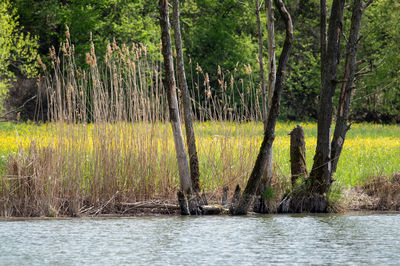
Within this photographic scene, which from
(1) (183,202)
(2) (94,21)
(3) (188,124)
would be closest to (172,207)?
(1) (183,202)

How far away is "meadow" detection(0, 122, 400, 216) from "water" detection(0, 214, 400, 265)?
62cm

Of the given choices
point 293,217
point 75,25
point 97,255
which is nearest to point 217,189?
point 293,217

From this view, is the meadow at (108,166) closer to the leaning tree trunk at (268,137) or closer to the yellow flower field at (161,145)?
the yellow flower field at (161,145)

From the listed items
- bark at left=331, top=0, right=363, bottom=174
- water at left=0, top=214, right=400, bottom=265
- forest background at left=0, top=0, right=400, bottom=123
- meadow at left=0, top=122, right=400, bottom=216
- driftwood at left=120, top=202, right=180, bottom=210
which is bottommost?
water at left=0, top=214, right=400, bottom=265

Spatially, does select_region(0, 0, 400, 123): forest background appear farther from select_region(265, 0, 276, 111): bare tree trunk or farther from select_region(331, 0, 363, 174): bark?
select_region(265, 0, 276, 111): bare tree trunk

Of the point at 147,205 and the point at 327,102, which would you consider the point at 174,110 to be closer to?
the point at 147,205

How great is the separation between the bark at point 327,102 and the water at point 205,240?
0.75 m

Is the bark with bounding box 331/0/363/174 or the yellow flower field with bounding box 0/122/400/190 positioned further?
the bark with bounding box 331/0/363/174

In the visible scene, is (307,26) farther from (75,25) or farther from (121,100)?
(121,100)

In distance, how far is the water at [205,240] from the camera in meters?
6.23

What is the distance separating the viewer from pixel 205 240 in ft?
23.5

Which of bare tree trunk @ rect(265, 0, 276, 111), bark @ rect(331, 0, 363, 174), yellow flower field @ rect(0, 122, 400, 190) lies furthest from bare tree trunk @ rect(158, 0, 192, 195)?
bark @ rect(331, 0, 363, 174)

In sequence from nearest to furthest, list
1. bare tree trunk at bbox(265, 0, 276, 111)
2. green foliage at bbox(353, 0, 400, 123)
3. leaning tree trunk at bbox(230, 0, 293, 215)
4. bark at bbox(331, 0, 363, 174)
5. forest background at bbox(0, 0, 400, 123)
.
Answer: leaning tree trunk at bbox(230, 0, 293, 215) → bare tree trunk at bbox(265, 0, 276, 111) → bark at bbox(331, 0, 363, 174) → forest background at bbox(0, 0, 400, 123) → green foliage at bbox(353, 0, 400, 123)

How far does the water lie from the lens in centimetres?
623
